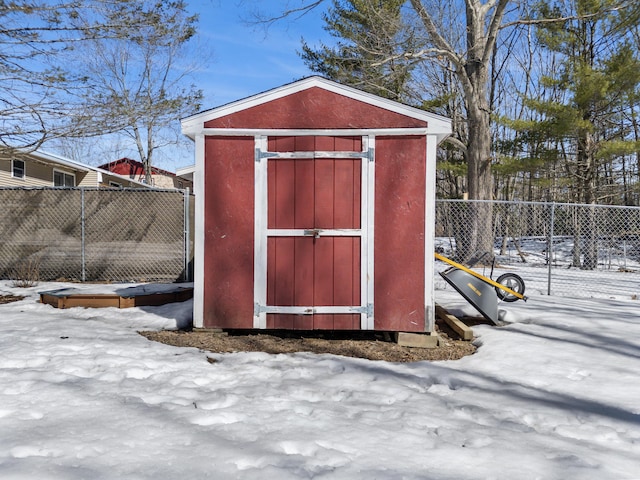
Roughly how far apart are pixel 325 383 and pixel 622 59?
44.9ft

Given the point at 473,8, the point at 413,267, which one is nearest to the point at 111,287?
the point at 413,267

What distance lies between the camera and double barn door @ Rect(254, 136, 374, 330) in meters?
4.65

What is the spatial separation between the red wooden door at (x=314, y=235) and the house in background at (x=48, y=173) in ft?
35.1

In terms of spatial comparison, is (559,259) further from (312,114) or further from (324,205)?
(312,114)

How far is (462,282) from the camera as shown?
17.1 feet

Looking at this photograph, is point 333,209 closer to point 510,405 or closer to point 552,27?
point 510,405

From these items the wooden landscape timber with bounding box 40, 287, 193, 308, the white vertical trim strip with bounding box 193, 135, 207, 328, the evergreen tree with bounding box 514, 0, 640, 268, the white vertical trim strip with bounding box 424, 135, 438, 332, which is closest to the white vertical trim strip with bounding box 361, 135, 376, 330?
the white vertical trim strip with bounding box 424, 135, 438, 332

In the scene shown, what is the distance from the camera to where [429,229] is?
15.3ft

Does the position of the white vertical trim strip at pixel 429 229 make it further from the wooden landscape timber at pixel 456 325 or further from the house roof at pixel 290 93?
the wooden landscape timber at pixel 456 325

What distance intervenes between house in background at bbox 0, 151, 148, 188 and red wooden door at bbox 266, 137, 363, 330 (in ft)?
35.1

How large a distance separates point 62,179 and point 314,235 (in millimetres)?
17698

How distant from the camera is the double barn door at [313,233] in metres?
4.65

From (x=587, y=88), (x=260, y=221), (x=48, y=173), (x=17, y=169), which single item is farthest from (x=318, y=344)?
(x=48, y=173)

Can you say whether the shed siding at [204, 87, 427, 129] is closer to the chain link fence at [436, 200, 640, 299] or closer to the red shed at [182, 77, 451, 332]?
the red shed at [182, 77, 451, 332]
